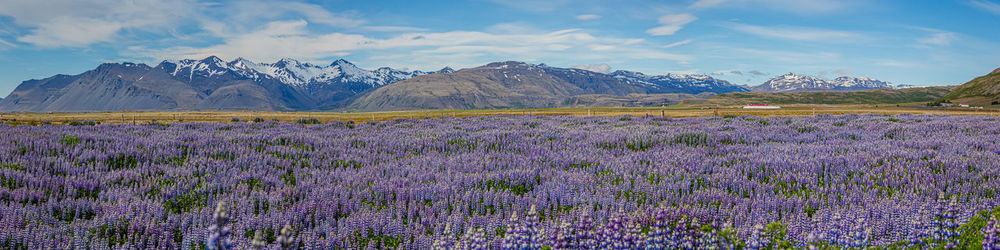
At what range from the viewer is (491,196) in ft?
21.0

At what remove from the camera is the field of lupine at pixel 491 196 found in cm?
445

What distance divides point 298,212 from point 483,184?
2649mm

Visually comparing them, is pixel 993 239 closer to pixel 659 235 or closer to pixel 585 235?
pixel 659 235

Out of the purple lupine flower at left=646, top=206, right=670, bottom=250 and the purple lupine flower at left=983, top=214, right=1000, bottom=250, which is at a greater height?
the purple lupine flower at left=983, top=214, right=1000, bottom=250

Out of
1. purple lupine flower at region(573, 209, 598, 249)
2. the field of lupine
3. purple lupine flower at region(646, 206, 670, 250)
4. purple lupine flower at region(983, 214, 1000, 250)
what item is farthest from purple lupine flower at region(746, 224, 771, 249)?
purple lupine flower at region(983, 214, 1000, 250)

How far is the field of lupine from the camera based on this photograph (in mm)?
Result: 4453

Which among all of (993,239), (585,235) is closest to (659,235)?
(585,235)

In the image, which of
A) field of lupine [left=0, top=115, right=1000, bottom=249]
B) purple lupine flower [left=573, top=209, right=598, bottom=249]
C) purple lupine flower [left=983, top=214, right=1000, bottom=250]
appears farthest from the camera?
field of lupine [left=0, top=115, right=1000, bottom=249]

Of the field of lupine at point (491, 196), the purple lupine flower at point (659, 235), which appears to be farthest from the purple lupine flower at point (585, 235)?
the purple lupine flower at point (659, 235)

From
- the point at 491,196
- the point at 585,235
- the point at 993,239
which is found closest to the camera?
the point at 993,239

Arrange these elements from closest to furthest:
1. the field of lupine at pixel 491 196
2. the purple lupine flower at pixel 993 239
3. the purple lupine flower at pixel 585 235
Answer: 1. the purple lupine flower at pixel 993 239
2. the purple lupine flower at pixel 585 235
3. the field of lupine at pixel 491 196

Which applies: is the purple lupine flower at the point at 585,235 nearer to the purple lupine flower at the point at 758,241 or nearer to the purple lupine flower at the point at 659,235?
the purple lupine flower at the point at 659,235

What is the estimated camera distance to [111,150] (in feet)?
31.7

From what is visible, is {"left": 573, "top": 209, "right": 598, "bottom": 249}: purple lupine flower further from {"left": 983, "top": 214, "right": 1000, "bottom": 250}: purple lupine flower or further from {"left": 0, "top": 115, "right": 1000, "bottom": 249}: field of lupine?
{"left": 983, "top": 214, "right": 1000, "bottom": 250}: purple lupine flower
